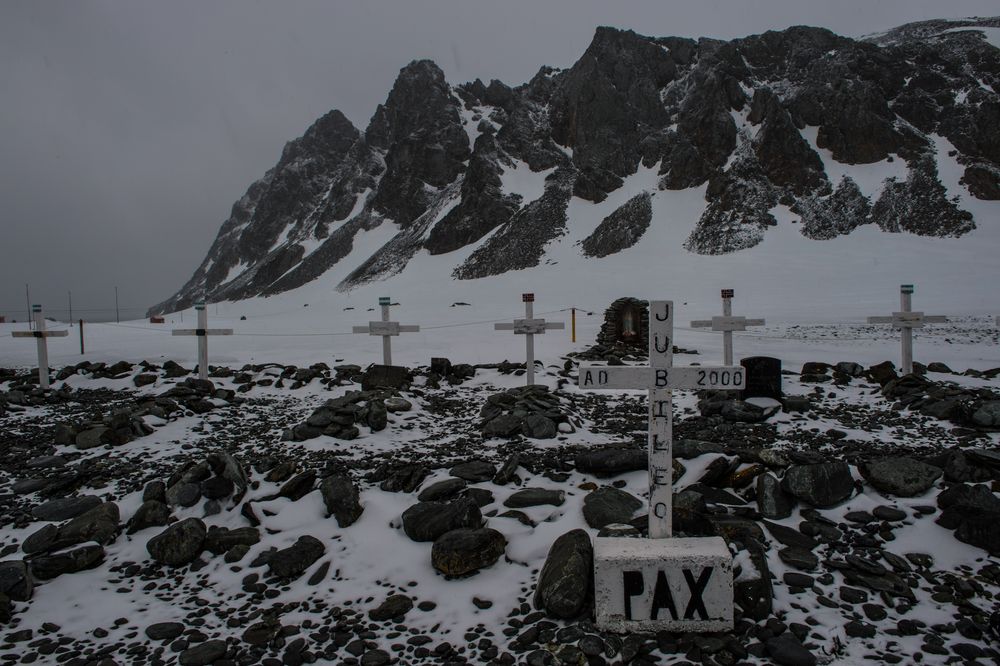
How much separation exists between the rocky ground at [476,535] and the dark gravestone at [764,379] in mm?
482

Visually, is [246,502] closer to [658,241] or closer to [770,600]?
[770,600]

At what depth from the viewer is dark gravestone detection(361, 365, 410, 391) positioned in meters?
11.7

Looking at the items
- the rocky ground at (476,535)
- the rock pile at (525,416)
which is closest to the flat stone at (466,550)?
the rocky ground at (476,535)

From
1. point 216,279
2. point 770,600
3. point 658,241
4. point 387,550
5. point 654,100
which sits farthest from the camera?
point 216,279

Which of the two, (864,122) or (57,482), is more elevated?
(864,122)

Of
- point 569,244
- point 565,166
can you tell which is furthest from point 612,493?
point 565,166

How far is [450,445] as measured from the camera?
26.7 feet

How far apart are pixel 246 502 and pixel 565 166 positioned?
70.7 meters

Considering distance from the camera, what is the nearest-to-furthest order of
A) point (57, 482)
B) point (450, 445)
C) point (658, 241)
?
point (57, 482)
point (450, 445)
point (658, 241)

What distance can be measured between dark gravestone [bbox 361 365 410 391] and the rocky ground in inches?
110

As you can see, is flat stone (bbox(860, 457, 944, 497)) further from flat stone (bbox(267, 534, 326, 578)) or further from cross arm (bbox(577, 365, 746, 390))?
flat stone (bbox(267, 534, 326, 578))

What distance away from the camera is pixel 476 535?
4852mm

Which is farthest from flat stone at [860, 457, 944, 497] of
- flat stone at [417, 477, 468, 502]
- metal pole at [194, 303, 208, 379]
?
metal pole at [194, 303, 208, 379]

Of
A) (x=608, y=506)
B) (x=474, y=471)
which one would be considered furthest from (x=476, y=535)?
(x=474, y=471)
